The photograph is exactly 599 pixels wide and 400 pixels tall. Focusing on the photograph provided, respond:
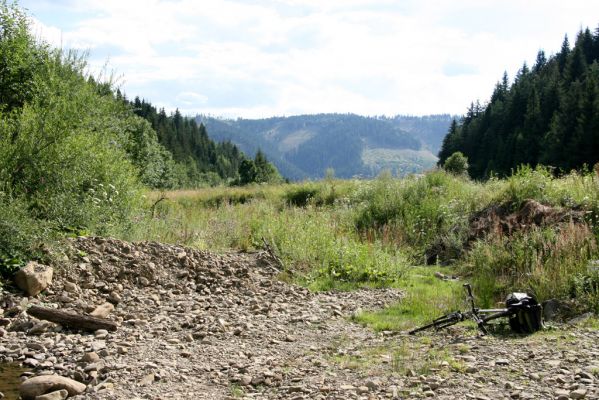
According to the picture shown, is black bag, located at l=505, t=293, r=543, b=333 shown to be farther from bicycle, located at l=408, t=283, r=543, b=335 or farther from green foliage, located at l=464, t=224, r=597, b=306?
green foliage, located at l=464, t=224, r=597, b=306

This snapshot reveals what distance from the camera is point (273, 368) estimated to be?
16.5 ft

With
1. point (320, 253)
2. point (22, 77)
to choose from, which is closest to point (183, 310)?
point (320, 253)

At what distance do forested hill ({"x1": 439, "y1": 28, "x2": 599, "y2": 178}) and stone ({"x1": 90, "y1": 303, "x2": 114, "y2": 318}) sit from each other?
2954cm

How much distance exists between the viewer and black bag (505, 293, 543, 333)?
578 centimetres

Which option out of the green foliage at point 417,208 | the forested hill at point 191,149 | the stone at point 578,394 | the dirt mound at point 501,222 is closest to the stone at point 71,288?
the stone at point 578,394

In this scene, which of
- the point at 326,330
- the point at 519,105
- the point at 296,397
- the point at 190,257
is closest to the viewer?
the point at 296,397

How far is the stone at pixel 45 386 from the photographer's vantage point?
4371 millimetres

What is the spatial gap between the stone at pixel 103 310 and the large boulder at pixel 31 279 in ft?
2.81

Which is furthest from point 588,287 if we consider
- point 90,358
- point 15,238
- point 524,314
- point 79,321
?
point 15,238

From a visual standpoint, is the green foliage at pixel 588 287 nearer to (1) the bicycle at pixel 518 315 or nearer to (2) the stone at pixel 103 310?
(1) the bicycle at pixel 518 315

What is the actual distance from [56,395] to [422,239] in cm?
909

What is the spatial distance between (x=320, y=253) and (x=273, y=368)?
4.91 m

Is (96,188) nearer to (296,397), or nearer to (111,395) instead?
(111,395)

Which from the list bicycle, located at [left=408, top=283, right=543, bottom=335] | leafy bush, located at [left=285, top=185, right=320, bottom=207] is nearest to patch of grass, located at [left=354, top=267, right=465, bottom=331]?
bicycle, located at [left=408, top=283, right=543, bottom=335]
